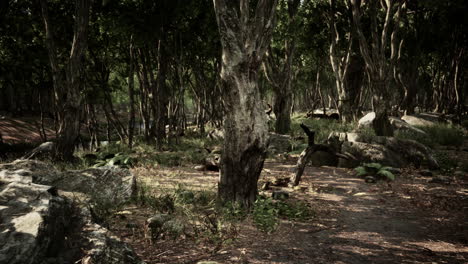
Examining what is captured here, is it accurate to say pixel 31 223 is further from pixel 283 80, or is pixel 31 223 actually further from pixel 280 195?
pixel 283 80

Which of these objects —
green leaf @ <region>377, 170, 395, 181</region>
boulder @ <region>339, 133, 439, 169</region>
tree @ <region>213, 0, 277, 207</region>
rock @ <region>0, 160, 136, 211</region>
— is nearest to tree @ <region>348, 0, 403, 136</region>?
boulder @ <region>339, 133, 439, 169</region>

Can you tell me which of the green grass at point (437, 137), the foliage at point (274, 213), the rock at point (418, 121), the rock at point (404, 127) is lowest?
the foliage at point (274, 213)

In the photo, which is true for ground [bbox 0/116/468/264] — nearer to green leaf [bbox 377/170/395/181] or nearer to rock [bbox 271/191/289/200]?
green leaf [bbox 377/170/395/181]

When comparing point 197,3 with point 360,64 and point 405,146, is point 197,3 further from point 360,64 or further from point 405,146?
point 360,64

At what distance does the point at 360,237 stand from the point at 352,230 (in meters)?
0.31

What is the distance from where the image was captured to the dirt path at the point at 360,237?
13.8ft

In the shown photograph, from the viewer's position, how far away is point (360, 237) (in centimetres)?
495

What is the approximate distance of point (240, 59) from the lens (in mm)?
5484

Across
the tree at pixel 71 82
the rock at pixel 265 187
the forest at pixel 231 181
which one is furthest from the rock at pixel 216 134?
the rock at pixel 265 187

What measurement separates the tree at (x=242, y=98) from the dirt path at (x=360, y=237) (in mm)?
1180

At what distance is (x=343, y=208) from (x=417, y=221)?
1386mm

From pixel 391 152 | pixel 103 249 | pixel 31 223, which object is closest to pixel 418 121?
pixel 391 152

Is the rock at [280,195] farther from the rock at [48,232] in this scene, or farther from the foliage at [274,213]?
the rock at [48,232]

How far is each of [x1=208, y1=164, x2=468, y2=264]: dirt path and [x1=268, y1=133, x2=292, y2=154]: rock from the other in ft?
17.8
